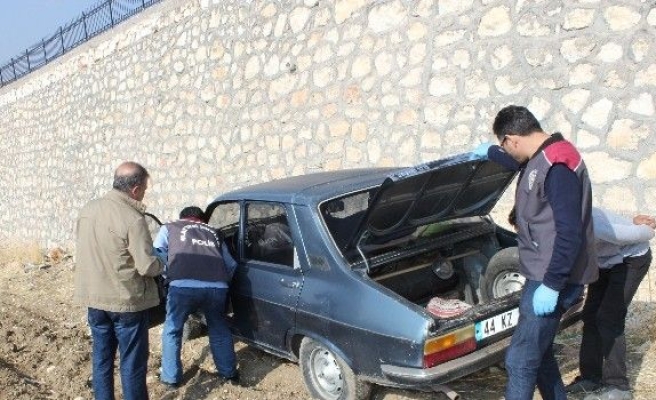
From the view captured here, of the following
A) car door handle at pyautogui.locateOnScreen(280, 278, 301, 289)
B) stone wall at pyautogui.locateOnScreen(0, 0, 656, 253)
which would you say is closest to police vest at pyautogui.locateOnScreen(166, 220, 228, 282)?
car door handle at pyautogui.locateOnScreen(280, 278, 301, 289)

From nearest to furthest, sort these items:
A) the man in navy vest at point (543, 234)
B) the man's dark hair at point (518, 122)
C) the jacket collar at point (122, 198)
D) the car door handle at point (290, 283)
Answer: the man in navy vest at point (543, 234) → the man's dark hair at point (518, 122) → the jacket collar at point (122, 198) → the car door handle at point (290, 283)

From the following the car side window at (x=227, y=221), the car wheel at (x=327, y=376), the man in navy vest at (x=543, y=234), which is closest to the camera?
the man in navy vest at (x=543, y=234)

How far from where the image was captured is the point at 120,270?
4047 mm

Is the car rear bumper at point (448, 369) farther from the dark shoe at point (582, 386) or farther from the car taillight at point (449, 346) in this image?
the dark shoe at point (582, 386)

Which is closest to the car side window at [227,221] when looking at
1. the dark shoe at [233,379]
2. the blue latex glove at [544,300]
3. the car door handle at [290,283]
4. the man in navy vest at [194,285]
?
the man in navy vest at [194,285]

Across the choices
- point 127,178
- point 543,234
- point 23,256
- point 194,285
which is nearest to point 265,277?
point 194,285

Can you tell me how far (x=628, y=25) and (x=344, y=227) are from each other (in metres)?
3.19

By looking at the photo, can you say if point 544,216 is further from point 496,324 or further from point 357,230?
point 357,230

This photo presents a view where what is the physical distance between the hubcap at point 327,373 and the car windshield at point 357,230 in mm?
700

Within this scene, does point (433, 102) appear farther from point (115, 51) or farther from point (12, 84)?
point (12, 84)

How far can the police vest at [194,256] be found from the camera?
4691mm

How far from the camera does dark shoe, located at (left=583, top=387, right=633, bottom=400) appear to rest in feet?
12.7

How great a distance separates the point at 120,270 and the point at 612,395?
324cm

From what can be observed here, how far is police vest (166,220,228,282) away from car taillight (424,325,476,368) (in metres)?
1.88
